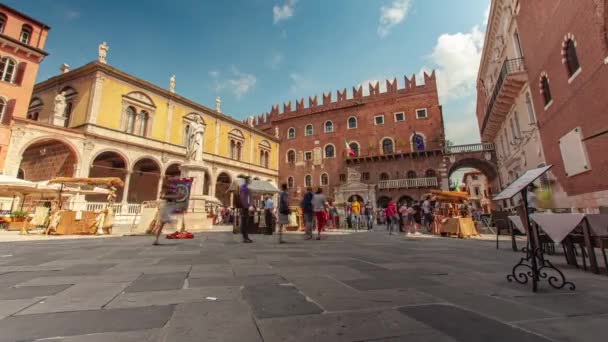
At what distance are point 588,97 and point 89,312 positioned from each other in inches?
484

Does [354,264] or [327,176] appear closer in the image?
[354,264]

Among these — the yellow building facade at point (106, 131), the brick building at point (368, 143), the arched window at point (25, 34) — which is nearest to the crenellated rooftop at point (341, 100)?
the brick building at point (368, 143)

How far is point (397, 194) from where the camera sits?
990 inches

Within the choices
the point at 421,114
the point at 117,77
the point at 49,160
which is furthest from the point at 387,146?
the point at 49,160

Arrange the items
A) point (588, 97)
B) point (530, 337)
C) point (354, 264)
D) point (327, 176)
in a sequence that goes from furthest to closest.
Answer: point (327, 176) → point (588, 97) → point (354, 264) → point (530, 337)

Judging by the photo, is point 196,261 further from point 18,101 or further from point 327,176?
point 327,176

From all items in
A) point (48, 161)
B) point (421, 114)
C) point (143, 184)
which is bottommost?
point (143, 184)

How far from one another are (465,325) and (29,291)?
329 centimetres

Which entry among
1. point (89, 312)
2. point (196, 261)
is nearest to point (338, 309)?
point (89, 312)

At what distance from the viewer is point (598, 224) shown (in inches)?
145

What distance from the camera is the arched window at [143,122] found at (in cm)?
2028

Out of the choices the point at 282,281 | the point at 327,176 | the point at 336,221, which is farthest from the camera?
the point at 327,176

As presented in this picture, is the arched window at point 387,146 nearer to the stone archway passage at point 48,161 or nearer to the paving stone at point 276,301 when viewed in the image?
the stone archway passage at point 48,161

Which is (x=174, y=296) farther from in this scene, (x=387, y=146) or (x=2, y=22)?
(x=387, y=146)
